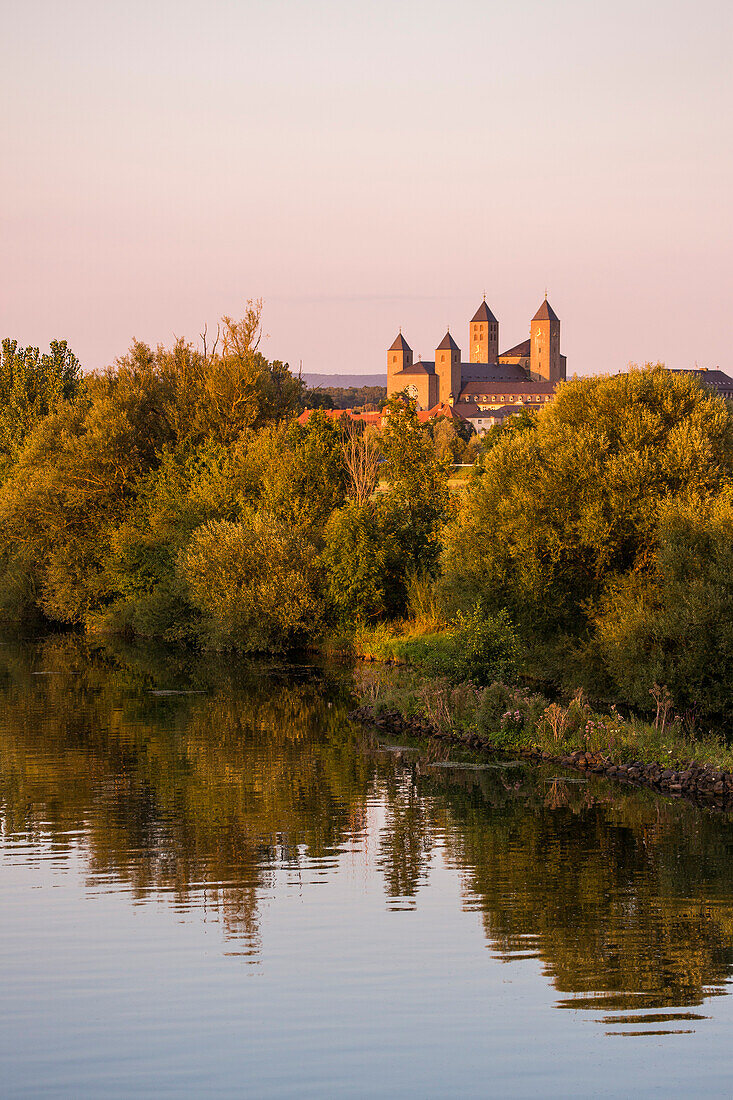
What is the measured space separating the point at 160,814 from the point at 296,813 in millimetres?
2491

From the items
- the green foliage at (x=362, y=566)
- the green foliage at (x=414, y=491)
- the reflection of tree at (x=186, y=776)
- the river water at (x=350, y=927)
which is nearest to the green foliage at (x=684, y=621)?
the river water at (x=350, y=927)

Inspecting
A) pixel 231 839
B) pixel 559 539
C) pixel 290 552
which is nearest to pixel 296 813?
pixel 231 839

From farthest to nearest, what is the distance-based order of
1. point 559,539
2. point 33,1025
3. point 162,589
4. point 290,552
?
point 162,589, point 290,552, point 559,539, point 33,1025

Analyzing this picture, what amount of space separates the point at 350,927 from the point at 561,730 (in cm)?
1259

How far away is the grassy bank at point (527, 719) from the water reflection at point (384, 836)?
1.32m

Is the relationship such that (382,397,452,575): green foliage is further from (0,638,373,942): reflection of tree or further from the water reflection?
the water reflection

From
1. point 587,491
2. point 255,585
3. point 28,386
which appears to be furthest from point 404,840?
point 28,386

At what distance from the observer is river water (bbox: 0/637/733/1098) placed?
1204 cm

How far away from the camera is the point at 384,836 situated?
21297 millimetres

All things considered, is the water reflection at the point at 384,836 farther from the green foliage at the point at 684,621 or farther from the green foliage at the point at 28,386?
the green foliage at the point at 28,386

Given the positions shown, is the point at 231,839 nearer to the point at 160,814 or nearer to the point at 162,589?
the point at 160,814

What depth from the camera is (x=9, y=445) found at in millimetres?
72000

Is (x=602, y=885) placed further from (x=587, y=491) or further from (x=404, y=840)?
(x=587, y=491)

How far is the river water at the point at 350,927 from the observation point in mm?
12039
